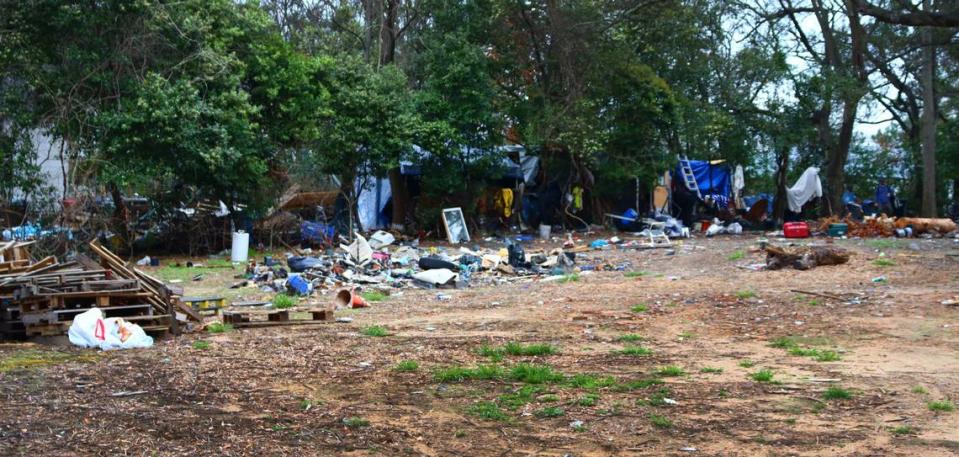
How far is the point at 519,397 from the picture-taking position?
6.84 m

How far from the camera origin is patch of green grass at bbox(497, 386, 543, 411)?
6637 millimetres

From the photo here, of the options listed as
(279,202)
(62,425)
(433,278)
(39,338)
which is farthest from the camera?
(279,202)

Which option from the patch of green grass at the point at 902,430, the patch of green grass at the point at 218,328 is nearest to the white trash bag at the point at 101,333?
the patch of green grass at the point at 218,328

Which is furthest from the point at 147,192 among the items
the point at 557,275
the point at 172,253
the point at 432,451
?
the point at 432,451

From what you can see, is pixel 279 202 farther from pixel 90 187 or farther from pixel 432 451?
pixel 432 451

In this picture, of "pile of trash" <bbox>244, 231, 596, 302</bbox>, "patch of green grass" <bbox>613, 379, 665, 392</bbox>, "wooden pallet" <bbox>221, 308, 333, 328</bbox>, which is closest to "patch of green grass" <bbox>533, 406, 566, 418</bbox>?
"patch of green grass" <bbox>613, 379, 665, 392</bbox>

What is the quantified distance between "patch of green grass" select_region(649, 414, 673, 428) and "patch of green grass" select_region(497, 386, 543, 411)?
0.98 metres

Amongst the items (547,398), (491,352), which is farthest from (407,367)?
(547,398)

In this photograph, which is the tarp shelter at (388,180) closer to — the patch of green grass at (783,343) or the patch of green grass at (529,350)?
the patch of green grass at (529,350)

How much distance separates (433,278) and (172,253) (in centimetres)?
873

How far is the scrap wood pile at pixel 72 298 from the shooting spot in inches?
354

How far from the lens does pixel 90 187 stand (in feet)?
60.7

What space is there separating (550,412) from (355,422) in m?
1.38

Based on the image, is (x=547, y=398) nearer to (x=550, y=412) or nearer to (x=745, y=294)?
(x=550, y=412)
